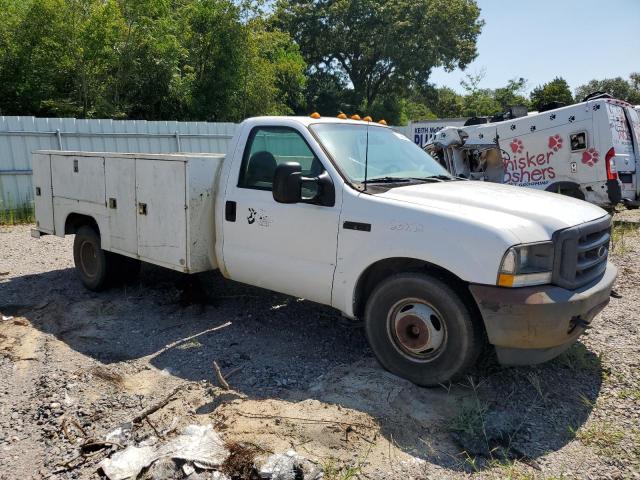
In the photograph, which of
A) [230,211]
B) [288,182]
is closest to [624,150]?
[230,211]

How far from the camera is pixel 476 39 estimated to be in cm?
3597

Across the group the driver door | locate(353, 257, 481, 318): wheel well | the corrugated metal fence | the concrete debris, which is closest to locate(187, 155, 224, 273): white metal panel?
the driver door

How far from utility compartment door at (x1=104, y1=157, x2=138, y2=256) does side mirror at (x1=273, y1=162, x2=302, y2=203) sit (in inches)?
83.6

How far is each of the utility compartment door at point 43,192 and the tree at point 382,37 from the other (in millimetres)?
28171

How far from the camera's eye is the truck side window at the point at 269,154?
4.62 meters

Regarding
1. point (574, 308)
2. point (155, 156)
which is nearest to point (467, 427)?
point (574, 308)

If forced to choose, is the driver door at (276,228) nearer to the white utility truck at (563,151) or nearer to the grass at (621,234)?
the grass at (621,234)

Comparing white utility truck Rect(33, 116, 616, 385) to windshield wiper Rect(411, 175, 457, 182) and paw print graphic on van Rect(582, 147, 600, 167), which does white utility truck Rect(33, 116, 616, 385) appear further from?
paw print graphic on van Rect(582, 147, 600, 167)

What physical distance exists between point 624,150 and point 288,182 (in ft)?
27.9

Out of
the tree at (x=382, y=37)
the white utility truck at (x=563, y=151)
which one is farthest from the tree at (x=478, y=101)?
the white utility truck at (x=563, y=151)

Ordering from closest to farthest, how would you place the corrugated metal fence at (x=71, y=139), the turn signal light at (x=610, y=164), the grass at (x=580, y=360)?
the grass at (x=580, y=360) < the turn signal light at (x=610, y=164) < the corrugated metal fence at (x=71, y=139)

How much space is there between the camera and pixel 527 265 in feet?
11.6

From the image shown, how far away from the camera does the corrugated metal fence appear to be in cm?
1148

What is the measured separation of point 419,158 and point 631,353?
8.06ft
